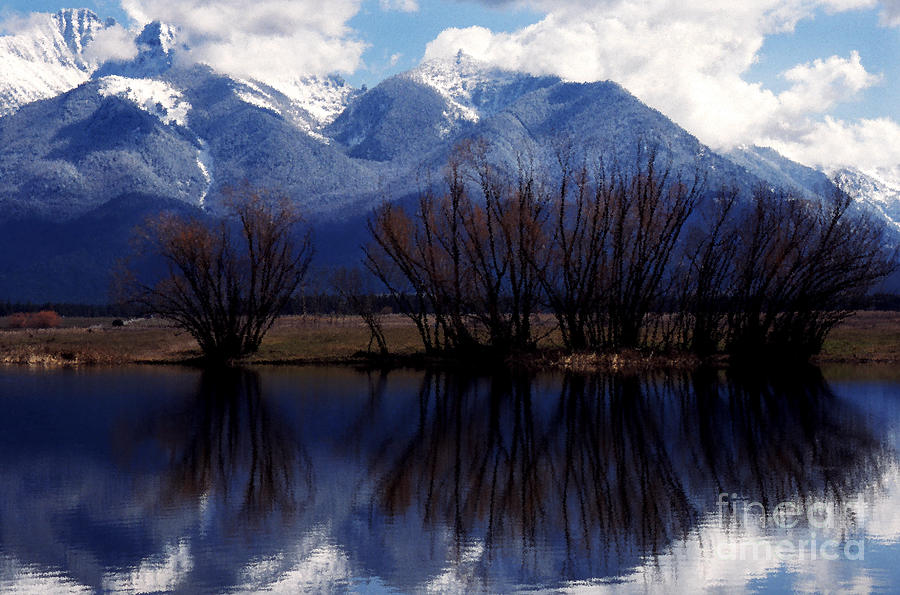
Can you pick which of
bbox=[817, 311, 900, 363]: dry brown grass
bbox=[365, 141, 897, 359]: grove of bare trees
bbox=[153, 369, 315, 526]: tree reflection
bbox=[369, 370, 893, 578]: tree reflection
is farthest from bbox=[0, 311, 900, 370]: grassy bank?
bbox=[153, 369, 315, 526]: tree reflection

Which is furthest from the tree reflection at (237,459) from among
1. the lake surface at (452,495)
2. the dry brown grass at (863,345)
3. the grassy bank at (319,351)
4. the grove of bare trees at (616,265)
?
the dry brown grass at (863,345)

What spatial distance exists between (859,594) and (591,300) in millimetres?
36635

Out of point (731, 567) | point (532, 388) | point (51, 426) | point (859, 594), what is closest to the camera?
point (859, 594)

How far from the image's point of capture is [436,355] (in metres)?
49.6

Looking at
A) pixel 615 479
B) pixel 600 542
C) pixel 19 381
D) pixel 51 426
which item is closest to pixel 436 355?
pixel 19 381

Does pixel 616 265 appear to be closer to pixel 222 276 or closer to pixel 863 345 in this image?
pixel 863 345

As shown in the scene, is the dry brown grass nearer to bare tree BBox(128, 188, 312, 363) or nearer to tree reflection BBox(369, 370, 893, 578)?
tree reflection BBox(369, 370, 893, 578)

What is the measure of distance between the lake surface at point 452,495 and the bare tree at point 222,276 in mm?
19226

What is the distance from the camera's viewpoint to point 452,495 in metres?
16.7

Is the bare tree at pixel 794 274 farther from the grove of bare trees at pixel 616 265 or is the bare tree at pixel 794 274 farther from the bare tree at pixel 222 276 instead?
the bare tree at pixel 222 276

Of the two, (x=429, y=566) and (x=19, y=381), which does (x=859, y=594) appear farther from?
(x=19, y=381)

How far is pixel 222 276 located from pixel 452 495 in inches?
1499

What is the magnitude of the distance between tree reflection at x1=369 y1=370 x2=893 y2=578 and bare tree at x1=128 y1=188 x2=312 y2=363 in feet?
70.9

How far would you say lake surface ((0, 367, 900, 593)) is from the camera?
12.2m
